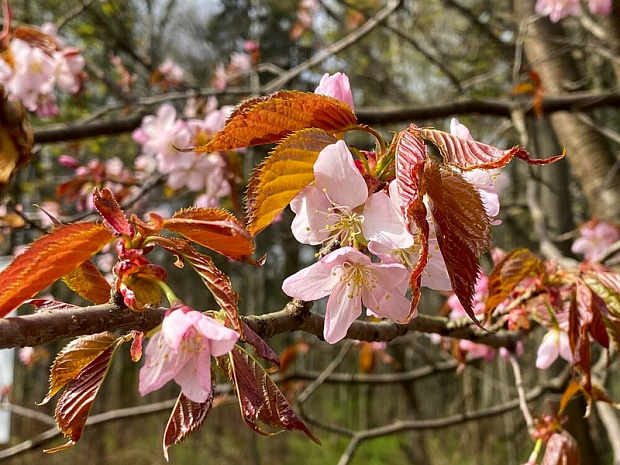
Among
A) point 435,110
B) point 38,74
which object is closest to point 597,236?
point 435,110

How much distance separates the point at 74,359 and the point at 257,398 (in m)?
0.16

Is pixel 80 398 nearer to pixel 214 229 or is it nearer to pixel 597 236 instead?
pixel 214 229

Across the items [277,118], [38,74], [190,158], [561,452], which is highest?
[38,74]

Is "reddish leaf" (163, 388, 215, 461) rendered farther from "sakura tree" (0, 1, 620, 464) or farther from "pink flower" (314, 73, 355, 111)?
"pink flower" (314, 73, 355, 111)

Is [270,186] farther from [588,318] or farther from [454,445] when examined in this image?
[454,445]

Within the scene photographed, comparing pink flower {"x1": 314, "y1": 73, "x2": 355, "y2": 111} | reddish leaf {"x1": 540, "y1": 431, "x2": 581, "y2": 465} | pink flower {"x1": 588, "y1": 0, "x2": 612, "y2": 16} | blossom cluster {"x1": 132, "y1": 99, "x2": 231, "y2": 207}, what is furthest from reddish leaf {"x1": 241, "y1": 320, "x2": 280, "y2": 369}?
pink flower {"x1": 588, "y1": 0, "x2": 612, "y2": 16}

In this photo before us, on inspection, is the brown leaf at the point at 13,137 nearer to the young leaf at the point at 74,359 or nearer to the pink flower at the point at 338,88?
the young leaf at the point at 74,359

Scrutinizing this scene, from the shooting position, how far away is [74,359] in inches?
19.1

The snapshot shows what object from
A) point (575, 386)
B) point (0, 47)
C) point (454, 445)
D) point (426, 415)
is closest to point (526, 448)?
point (454, 445)

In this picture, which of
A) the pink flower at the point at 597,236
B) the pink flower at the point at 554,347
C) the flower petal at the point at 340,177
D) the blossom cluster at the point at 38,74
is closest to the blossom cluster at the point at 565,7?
the pink flower at the point at 597,236

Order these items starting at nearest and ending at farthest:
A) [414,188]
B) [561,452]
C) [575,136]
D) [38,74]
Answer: [414,188] → [561,452] → [38,74] → [575,136]

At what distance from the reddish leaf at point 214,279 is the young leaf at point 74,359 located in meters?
0.11

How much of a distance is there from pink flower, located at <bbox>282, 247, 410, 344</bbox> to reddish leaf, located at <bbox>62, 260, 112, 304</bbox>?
0.65 feet

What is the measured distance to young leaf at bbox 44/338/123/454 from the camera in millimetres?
463
